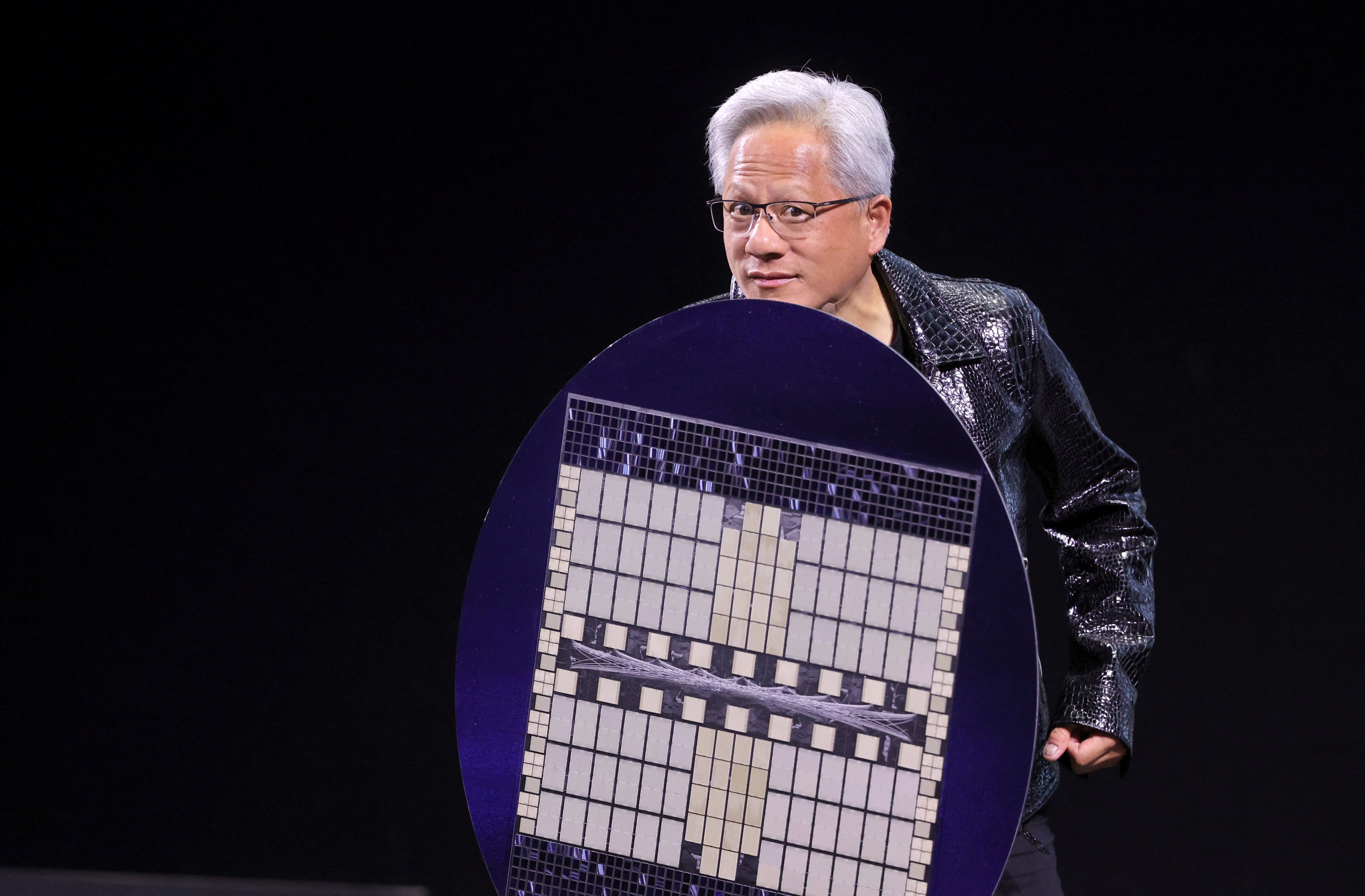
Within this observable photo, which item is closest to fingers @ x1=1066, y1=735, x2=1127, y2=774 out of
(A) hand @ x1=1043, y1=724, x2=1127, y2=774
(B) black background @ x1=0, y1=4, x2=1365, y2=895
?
(A) hand @ x1=1043, y1=724, x2=1127, y2=774

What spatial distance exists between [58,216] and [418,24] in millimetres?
769

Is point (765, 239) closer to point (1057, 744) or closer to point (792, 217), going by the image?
point (792, 217)

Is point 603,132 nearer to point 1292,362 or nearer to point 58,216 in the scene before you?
point 58,216

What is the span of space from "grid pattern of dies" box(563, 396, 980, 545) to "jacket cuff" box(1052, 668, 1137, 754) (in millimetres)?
378

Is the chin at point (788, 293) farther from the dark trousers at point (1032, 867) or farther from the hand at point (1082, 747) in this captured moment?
the dark trousers at point (1032, 867)

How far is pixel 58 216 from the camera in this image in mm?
2252

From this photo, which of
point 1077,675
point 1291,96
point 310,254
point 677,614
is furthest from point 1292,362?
point 310,254

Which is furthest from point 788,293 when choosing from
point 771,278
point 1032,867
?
point 1032,867

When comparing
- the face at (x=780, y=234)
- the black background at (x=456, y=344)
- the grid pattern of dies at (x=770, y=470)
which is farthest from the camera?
the black background at (x=456, y=344)

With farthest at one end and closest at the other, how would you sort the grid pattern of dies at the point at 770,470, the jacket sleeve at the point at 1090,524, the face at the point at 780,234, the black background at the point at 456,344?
the black background at the point at 456,344
the jacket sleeve at the point at 1090,524
the face at the point at 780,234
the grid pattern of dies at the point at 770,470

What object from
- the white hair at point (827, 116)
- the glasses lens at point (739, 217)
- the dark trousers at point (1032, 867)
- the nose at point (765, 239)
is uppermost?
the white hair at point (827, 116)

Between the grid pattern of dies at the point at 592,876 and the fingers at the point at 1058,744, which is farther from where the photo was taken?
the fingers at the point at 1058,744

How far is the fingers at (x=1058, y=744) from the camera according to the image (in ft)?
3.89

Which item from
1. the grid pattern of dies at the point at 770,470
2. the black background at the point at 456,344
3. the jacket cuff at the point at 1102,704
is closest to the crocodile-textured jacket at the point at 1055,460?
the jacket cuff at the point at 1102,704
